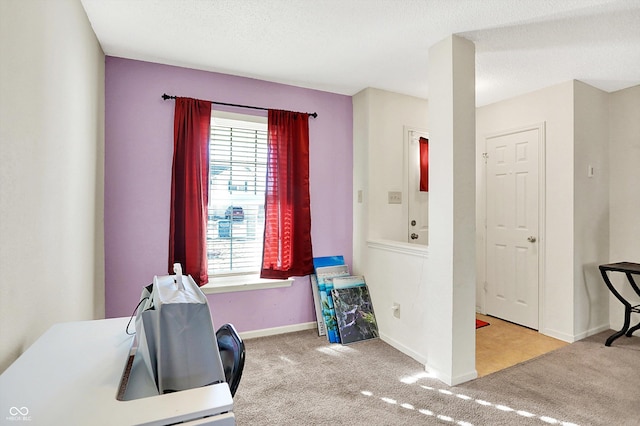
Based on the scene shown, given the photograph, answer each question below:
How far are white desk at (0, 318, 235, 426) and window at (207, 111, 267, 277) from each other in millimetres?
2050

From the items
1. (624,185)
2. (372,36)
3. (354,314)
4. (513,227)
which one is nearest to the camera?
(372,36)

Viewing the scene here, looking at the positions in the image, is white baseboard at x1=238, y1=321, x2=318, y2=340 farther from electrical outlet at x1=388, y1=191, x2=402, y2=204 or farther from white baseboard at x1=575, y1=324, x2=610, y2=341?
white baseboard at x1=575, y1=324, x2=610, y2=341

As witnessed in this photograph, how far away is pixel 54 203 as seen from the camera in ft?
5.38

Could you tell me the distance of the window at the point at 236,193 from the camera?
3.18 meters

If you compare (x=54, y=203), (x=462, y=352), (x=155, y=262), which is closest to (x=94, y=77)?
(x=54, y=203)

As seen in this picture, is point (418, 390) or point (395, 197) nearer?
point (418, 390)

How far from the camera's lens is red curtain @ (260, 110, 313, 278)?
10.8 feet

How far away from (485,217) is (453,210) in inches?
75.3

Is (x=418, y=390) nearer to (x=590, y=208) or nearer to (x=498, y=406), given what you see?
(x=498, y=406)

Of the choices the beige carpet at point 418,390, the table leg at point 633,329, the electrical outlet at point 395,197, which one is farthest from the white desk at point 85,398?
the table leg at point 633,329

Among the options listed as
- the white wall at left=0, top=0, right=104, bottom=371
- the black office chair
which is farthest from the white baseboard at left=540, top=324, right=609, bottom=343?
the white wall at left=0, top=0, right=104, bottom=371

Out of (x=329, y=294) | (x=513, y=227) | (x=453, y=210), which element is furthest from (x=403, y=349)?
(x=513, y=227)

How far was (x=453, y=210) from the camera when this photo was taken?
8.00 feet

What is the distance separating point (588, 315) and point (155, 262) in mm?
4208
